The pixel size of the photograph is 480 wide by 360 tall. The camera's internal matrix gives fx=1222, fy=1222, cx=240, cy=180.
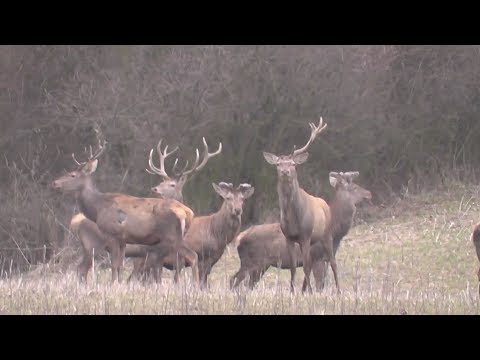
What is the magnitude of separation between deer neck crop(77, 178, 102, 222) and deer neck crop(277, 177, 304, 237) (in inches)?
114

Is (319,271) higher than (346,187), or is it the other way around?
(346,187)

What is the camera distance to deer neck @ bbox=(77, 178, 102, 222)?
56.5 feet

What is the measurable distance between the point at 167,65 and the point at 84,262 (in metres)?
8.14

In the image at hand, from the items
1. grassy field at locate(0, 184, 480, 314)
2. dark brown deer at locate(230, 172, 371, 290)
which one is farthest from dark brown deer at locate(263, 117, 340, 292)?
dark brown deer at locate(230, 172, 371, 290)

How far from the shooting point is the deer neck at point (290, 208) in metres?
15.8

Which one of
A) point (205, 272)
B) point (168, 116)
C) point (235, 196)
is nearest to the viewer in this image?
point (205, 272)

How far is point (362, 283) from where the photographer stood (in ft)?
58.6

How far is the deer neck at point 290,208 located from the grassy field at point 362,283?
76 cm

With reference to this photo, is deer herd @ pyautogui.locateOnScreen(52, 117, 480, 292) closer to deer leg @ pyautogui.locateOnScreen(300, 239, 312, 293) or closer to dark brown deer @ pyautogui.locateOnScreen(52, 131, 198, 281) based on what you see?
dark brown deer @ pyautogui.locateOnScreen(52, 131, 198, 281)

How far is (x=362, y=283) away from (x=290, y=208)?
257cm

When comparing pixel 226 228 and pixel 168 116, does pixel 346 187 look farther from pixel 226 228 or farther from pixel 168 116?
pixel 168 116

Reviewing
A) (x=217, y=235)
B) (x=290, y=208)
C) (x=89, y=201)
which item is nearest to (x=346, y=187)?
(x=217, y=235)

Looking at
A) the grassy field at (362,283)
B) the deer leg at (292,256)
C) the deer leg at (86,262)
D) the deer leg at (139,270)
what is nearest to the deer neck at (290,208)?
the deer leg at (292,256)
